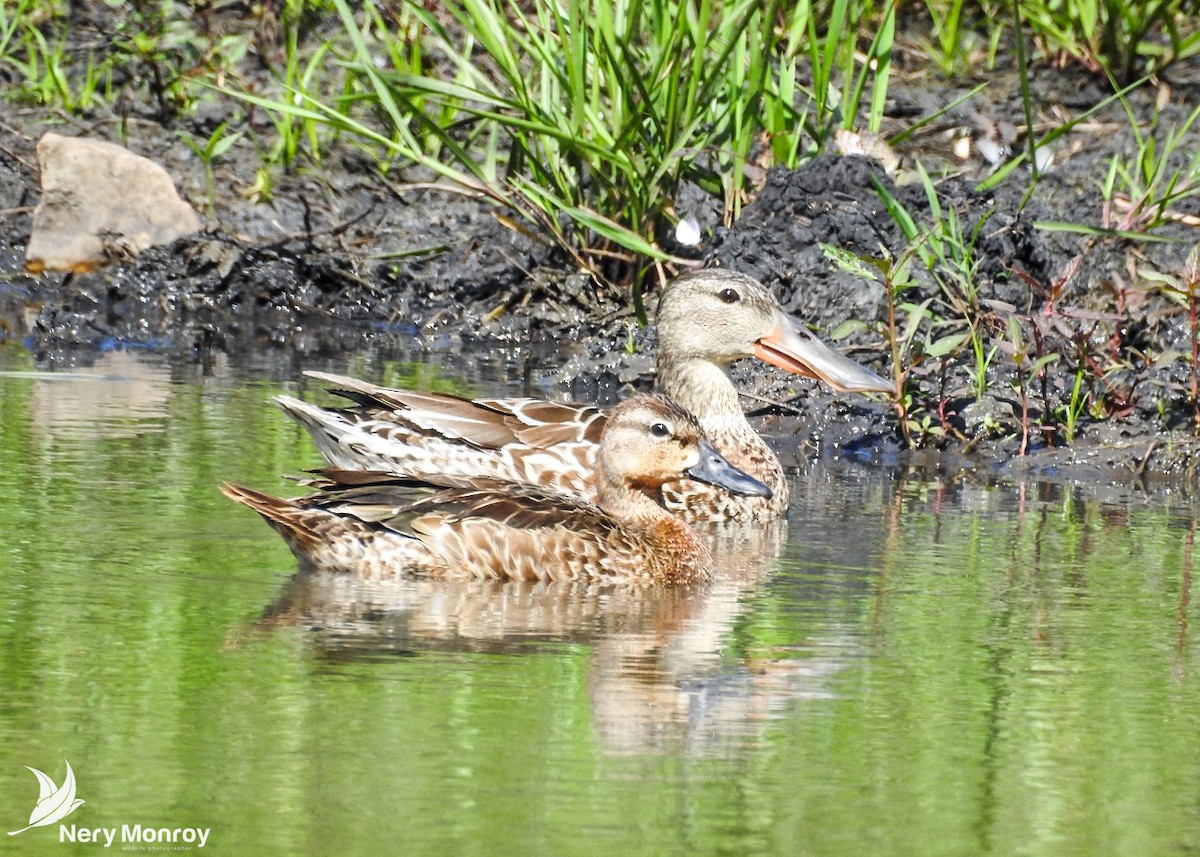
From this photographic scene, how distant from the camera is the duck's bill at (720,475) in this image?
783 cm

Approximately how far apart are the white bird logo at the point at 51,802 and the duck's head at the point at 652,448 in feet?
11.2

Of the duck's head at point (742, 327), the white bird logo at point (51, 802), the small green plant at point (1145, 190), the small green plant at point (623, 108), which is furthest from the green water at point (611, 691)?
the small green plant at point (623, 108)

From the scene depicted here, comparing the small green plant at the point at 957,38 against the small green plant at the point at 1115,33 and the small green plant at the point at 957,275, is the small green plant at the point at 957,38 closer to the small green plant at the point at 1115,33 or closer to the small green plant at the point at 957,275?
the small green plant at the point at 1115,33

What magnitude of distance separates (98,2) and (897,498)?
8.69 meters

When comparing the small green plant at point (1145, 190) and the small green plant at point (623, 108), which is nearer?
the small green plant at point (623, 108)

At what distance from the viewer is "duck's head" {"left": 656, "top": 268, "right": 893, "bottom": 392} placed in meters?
9.62

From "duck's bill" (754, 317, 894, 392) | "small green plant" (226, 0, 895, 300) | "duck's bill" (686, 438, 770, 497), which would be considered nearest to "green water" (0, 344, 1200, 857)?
"duck's bill" (686, 438, 770, 497)

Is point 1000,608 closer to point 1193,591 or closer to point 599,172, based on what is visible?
point 1193,591

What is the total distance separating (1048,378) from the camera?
1012 centimetres

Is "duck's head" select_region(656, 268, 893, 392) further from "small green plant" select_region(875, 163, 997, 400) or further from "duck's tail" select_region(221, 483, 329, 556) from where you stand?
"duck's tail" select_region(221, 483, 329, 556)

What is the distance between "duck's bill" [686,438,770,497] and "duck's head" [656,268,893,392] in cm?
171

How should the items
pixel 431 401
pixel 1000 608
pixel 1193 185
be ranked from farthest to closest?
pixel 1193 185 → pixel 431 401 → pixel 1000 608

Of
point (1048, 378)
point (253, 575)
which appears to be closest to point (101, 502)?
point (253, 575)

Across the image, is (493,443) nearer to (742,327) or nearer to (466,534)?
(742,327)
